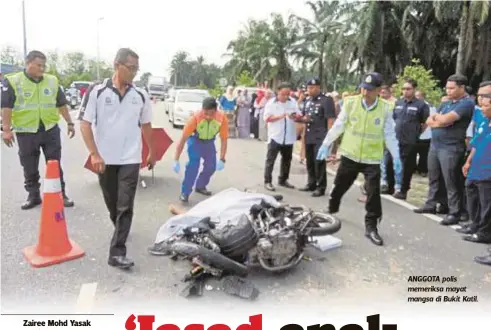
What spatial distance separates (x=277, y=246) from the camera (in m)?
3.25

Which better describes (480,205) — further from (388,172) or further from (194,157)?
(194,157)

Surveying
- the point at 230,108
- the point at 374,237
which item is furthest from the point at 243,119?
the point at 374,237

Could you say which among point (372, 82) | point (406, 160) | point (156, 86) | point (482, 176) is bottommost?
point (406, 160)

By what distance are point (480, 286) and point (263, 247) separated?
1.76 meters

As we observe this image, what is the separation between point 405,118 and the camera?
19.6ft

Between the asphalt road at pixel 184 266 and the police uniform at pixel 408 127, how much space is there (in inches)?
28.3

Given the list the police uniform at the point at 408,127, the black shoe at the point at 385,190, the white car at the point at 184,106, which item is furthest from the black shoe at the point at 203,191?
the white car at the point at 184,106

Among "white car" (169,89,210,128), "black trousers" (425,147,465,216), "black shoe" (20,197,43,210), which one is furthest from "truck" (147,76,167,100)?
"black trousers" (425,147,465,216)

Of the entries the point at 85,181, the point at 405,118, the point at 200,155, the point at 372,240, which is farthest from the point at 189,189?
the point at 405,118

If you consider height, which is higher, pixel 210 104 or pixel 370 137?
pixel 210 104

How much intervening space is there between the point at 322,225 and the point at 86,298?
2.02m

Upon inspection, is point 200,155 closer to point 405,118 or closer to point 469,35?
Result: point 405,118

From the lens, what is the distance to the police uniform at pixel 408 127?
5.92m

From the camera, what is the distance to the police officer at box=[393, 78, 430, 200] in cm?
592
